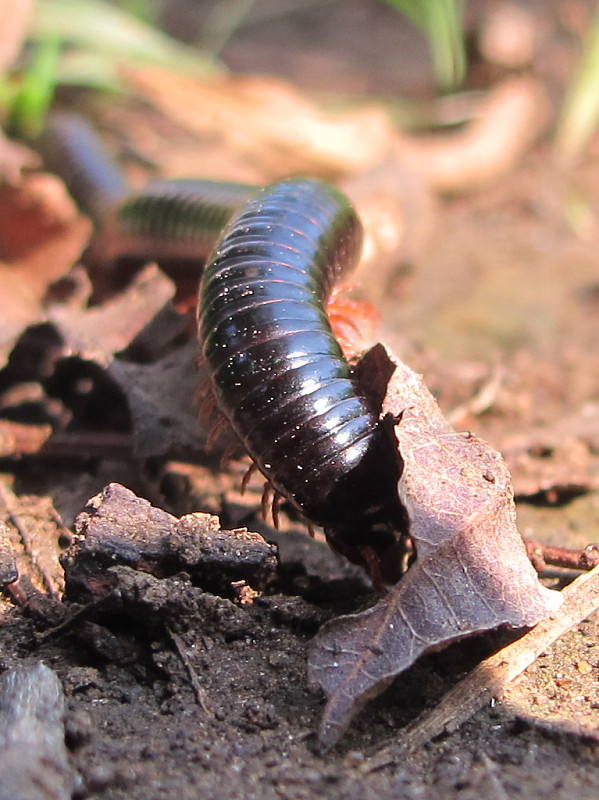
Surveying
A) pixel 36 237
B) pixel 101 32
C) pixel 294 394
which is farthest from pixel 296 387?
pixel 101 32

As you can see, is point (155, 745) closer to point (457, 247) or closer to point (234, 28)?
point (457, 247)

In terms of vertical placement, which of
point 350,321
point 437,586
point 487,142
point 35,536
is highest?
point 437,586

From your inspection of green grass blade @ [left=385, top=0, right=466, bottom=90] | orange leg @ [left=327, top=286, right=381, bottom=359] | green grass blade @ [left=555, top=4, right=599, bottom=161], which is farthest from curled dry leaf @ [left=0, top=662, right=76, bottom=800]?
green grass blade @ [left=555, top=4, right=599, bottom=161]

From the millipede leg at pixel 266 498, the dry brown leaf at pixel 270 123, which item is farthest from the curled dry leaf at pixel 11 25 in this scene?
the millipede leg at pixel 266 498

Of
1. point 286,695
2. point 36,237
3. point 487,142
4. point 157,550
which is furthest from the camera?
point 487,142

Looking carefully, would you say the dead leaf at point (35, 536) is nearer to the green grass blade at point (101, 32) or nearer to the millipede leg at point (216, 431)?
the millipede leg at point (216, 431)

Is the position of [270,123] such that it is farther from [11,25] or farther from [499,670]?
[499,670]
